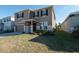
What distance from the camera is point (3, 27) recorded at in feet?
11.8

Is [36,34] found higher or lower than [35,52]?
higher

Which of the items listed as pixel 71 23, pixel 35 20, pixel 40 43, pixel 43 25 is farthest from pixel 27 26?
pixel 71 23

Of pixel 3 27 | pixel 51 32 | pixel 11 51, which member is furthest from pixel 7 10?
pixel 51 32

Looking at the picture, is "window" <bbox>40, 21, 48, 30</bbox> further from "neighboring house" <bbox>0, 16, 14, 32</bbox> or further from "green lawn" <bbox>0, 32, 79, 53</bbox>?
"neighboring house" <bbox>0, 16, 14, 32</bbox>

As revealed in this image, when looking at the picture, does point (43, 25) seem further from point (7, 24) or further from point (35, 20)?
point (7, 24)

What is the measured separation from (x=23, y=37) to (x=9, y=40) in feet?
1.19

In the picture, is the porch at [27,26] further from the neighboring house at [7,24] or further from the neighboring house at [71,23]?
the neighboring house at [71,23]

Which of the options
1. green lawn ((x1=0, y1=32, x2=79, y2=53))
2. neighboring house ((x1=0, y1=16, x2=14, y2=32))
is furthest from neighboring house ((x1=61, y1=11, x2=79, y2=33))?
neighboring house ((x1=0, y1=16, x2=14, y2=32))

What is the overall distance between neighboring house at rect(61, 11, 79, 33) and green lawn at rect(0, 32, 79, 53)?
0.17m

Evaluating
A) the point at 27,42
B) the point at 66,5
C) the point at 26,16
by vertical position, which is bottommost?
the point at 27,42

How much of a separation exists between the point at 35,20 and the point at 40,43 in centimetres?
67

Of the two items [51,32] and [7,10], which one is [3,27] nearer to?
[7,10]

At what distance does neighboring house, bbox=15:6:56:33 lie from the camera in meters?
3.54
